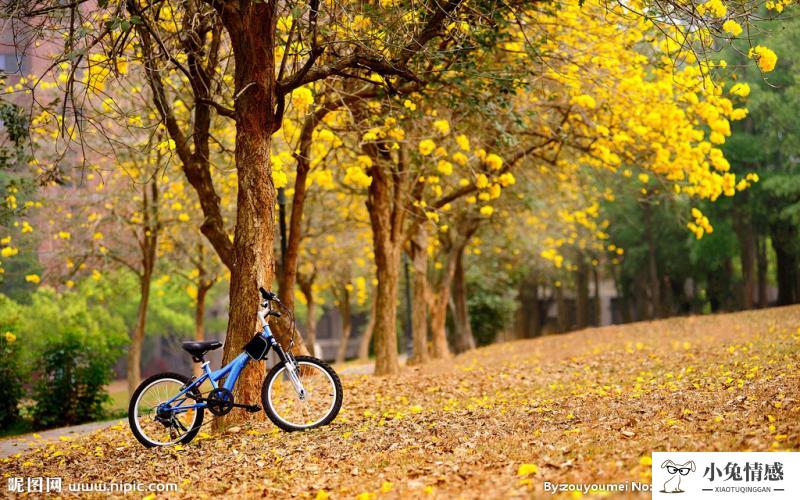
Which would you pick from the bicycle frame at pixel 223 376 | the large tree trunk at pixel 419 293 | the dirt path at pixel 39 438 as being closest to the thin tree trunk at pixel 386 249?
the large tree trunk at pixel 419 293

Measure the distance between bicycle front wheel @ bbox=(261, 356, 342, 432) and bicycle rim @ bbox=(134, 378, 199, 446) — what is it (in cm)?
74

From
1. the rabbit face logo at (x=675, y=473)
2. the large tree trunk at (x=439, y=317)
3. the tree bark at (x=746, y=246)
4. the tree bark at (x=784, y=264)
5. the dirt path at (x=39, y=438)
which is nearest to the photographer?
the rabbit face logo at (x=675, y=473)

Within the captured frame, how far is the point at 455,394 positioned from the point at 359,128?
12.4 ft

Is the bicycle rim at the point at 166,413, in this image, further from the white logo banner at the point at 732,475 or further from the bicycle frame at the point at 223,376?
the white logo banner at the point at 732,475

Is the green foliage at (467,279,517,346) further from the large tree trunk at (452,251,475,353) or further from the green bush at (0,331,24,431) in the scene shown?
the green bush at (0,331,24,431)

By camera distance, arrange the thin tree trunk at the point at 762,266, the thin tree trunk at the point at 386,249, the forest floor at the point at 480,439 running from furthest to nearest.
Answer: the thin tree trunk at the point at 762,266 → the thin tree trunk at the point at 386,249 → the forest floor at the point at 480,439

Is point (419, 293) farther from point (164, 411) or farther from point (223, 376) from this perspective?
point (164, 411)

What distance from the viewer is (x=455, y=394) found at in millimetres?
11242

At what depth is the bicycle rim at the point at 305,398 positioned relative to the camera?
8125 millimetres

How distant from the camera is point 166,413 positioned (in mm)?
8172

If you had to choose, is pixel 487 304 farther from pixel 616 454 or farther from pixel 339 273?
pixel 616 454

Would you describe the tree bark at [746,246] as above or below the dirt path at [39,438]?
above

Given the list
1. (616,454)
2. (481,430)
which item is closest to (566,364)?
(481,430)

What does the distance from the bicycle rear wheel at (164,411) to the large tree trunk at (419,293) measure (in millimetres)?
11696
